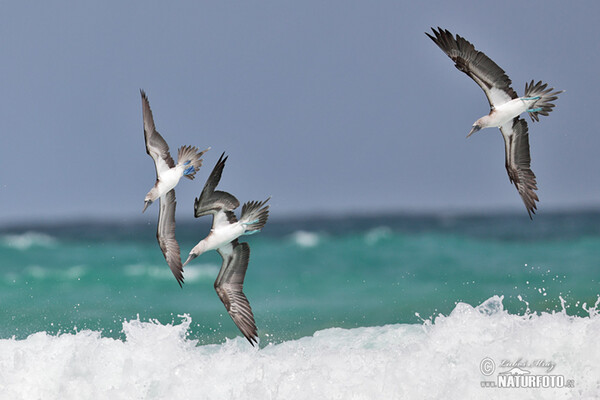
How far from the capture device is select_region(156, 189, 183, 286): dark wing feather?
7.56m

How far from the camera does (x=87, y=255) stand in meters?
13.5

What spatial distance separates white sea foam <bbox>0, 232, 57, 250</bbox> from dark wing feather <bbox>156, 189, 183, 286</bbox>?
242 inches

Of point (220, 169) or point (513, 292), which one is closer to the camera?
point (220, 169)

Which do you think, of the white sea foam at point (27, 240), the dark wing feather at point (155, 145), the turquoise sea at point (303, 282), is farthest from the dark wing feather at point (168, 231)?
the white sea foam at point (27, 240)

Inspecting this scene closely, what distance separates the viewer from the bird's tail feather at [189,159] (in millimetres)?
7336

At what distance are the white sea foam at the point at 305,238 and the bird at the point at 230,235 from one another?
617 cm

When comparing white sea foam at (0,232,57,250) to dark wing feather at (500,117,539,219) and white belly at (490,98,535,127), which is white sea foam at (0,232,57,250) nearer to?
dark wing feather at (500,117,539,219)

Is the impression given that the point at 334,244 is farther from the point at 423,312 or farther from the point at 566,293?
the point at 566,293

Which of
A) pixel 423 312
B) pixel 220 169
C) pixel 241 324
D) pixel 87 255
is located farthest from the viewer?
pixel 87 255

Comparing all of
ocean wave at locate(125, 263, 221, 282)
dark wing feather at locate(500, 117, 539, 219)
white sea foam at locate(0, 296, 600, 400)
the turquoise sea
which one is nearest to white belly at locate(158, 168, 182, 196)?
white sea foam at locate(0, 296, 600, 400)

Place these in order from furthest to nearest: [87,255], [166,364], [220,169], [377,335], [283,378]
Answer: [87,255], [377,335], [166,364], [283,378], [220,169]

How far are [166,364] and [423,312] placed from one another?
4.57 meters

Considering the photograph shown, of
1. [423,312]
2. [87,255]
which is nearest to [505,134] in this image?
[423,312]

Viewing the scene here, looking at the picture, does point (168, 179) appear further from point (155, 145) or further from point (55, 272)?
point (55, 272)
